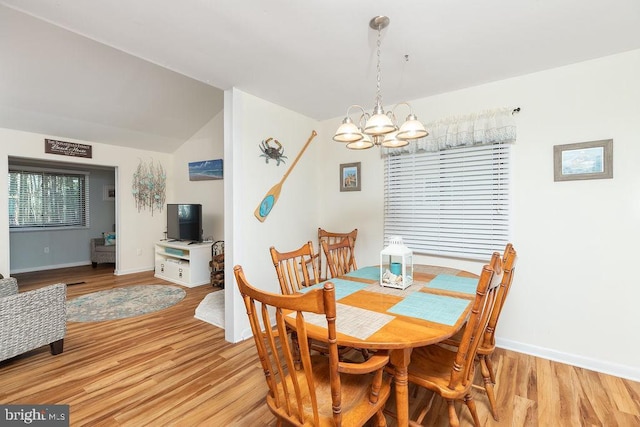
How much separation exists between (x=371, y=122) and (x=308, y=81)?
4.05 feet

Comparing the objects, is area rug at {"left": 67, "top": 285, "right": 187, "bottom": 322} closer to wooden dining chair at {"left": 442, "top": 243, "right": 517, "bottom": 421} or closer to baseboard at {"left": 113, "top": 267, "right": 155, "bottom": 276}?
baseboard at {"left": 113, "top": 267, "right": 155, "bottom": 276}

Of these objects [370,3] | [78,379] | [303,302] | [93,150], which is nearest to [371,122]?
[370,3]

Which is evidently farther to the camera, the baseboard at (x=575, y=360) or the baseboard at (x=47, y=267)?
the baseboard at (x=47, y=267)

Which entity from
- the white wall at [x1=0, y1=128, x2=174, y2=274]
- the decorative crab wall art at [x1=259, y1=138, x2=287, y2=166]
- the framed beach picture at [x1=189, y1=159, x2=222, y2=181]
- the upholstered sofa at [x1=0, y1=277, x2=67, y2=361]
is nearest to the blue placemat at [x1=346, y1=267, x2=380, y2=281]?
the decorative crab wall art at [x1=259, y1=138, x2=287, y2=166]

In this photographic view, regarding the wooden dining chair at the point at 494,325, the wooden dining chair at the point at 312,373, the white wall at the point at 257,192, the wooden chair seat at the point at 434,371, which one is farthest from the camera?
the white wall at the point at 257,192

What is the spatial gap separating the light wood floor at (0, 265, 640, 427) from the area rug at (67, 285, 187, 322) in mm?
523

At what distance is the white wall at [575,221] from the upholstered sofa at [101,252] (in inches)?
244

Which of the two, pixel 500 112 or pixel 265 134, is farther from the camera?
pixel 265 134

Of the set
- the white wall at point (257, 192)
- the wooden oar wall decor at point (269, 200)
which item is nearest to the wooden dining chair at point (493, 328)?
the white wall at point (257, 192)

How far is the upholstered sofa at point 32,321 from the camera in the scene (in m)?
2.04

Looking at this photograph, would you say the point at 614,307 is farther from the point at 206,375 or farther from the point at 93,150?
the point at 93,150

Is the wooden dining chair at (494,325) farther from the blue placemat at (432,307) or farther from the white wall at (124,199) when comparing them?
the white wall at (124,199)

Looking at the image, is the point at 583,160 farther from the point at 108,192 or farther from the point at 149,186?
the point at 108,192

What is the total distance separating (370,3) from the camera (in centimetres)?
153
